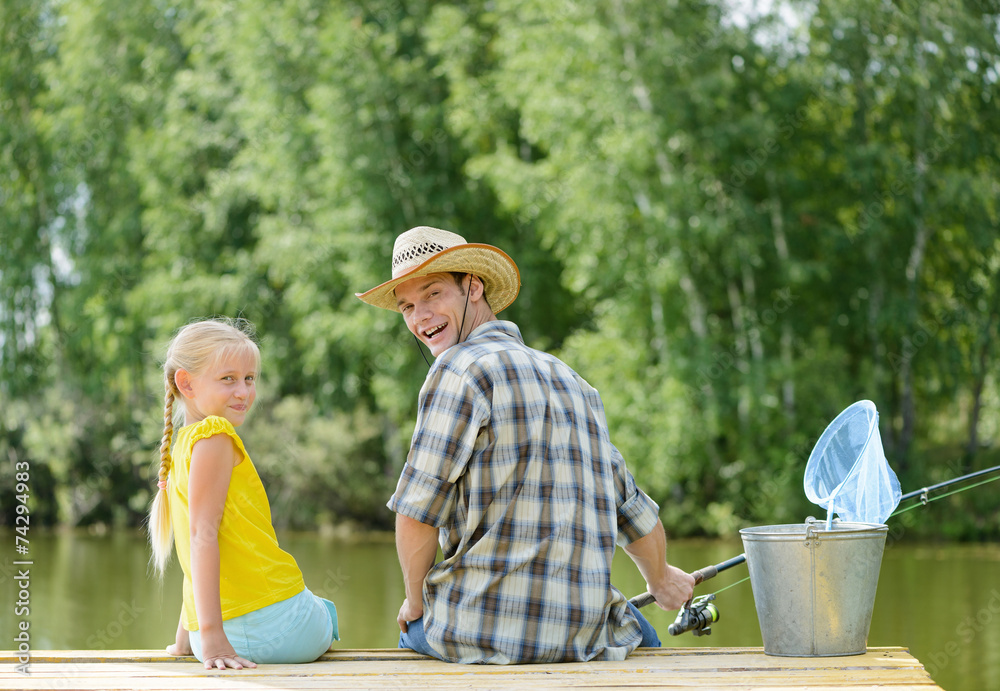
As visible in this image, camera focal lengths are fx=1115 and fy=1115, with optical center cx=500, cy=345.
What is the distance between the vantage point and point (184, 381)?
2818 millimetres

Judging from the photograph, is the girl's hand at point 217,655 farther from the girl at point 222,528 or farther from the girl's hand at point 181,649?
the girl's hand at point 181,649

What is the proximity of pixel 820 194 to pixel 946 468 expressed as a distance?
397 cm

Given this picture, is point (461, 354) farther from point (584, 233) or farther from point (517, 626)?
point (584, 233)

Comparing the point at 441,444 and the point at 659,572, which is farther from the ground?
the point at 441,444

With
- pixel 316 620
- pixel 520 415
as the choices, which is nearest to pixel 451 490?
pixel 520 415

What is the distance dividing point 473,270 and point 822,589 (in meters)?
1.13

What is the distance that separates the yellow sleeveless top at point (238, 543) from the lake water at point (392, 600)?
2.18 m

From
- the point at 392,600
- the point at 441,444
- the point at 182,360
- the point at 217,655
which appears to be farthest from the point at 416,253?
the point at 392,600

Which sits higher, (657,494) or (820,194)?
(820,194)

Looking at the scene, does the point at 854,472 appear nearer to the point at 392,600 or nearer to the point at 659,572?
the point at 659,572

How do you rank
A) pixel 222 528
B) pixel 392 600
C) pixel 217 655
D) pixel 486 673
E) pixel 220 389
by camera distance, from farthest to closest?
pixel 392 600, pixel 220 389, pixel 222 528, pixel 217 655, pixel 486 673

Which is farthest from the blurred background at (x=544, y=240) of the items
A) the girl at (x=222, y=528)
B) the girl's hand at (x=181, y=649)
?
the girl at (x=222, y=528)

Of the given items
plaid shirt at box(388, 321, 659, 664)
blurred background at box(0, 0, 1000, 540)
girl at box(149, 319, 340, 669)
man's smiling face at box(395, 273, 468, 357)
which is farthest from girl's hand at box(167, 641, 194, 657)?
blurred background at box(0, 0, 1000, 540)

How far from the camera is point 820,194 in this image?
1512cm
